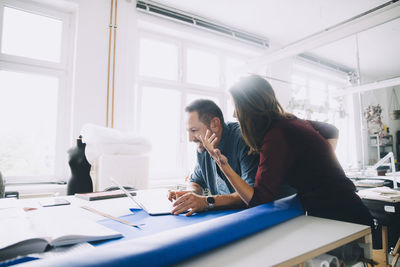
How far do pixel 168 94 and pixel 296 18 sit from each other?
226cm

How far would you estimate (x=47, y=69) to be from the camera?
2.84 meters

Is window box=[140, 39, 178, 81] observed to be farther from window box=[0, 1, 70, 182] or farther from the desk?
the desk

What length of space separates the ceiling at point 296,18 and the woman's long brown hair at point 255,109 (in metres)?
2.73

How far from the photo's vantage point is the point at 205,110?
153 cm

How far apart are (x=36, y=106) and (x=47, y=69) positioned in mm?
431

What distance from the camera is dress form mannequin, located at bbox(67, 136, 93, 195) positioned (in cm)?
188

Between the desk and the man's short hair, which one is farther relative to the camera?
the man's short hair

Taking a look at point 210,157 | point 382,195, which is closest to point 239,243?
point 210,157

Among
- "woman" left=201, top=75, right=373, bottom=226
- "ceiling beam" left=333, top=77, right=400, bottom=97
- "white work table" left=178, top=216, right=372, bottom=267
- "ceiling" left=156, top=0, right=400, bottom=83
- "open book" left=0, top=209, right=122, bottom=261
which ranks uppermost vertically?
"ceiling" left=156, top=0, right=400, bottom=83

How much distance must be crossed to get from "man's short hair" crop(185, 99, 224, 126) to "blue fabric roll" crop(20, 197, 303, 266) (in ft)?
2.67

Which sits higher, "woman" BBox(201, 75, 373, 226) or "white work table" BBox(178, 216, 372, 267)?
"woman" BBox(201, 75, 373, 226)

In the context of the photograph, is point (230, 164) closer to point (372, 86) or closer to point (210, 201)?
point (210, 201)

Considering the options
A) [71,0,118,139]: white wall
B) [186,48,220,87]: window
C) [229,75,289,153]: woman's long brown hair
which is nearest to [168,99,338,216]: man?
[229,75,289,153]: woman's long brown hair

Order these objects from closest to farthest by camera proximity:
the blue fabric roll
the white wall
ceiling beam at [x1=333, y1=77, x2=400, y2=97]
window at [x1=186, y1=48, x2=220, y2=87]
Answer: the blue fabric roll < the white wall < ceiling beam at [x1=333, y1=77, x2=400, y2=97] < window at [x1=186, y1=48, x2=220, y2=87]
